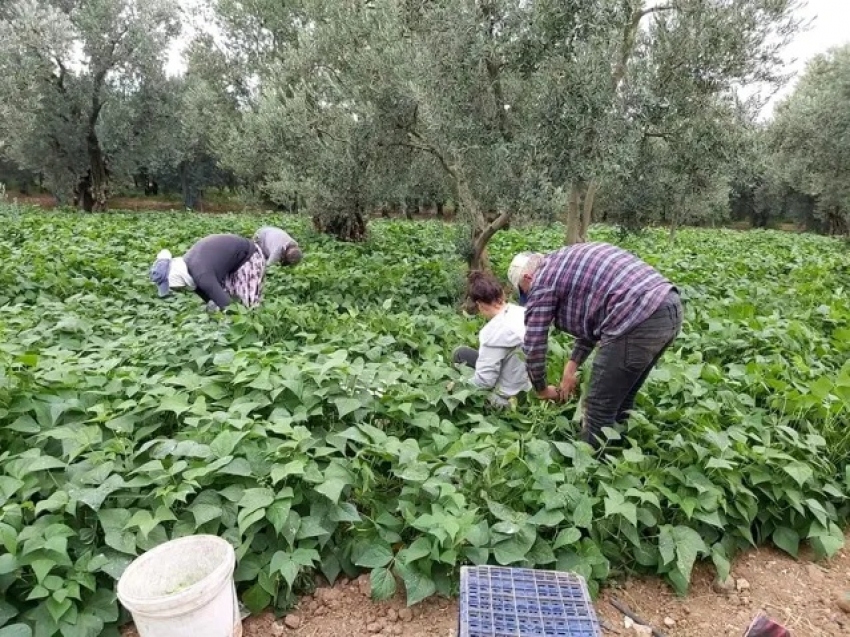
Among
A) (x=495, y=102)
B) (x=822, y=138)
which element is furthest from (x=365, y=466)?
(x=822, y=138)

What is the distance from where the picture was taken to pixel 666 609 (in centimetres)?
289

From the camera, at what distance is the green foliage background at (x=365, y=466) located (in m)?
2.77

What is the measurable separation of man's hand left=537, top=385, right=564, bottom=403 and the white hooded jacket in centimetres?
22

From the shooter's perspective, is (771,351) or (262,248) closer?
(771,351)

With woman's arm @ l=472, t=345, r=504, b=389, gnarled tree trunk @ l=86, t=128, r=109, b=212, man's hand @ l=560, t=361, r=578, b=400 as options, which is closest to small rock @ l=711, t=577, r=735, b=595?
man's hand @ l=560, t=361, r=578, b=400

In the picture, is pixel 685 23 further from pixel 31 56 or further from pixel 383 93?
pixel 31 56

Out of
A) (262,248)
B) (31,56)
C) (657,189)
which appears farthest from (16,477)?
(31,56)

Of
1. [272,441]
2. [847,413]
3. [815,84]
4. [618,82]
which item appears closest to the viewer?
[272,441]

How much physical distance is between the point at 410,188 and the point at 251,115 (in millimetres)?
3095

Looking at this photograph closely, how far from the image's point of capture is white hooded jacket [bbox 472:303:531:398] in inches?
154

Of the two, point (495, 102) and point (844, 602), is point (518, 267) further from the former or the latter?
point (495, 102)

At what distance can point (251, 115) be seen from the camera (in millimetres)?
10305

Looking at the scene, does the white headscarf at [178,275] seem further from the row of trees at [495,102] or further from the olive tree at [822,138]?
the olive tree at [822,138]

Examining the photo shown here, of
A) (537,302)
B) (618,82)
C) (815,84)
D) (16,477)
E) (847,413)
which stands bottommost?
(847,413)
